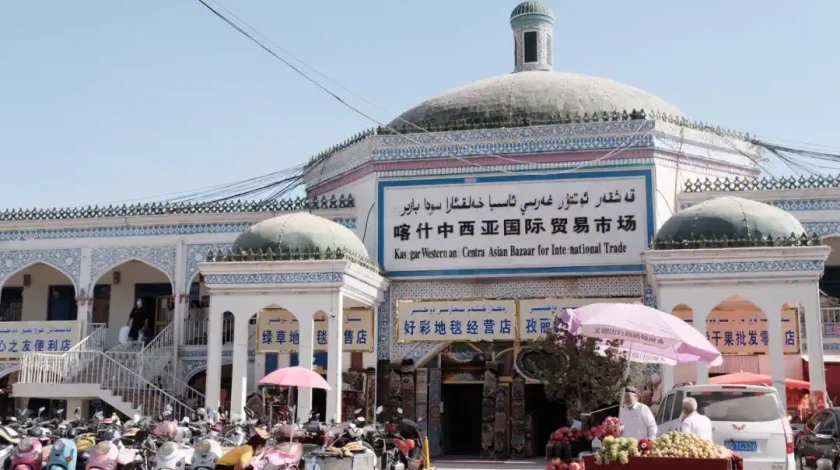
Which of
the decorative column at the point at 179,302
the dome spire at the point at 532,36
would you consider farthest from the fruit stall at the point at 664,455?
the dome spire at the point at 532,36

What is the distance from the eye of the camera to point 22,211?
21.0 metres

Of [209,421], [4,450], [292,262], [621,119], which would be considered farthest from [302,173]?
[4,450]

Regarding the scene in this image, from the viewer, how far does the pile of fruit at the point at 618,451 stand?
7.86 m

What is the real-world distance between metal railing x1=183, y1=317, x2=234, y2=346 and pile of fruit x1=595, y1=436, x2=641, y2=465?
527 inches

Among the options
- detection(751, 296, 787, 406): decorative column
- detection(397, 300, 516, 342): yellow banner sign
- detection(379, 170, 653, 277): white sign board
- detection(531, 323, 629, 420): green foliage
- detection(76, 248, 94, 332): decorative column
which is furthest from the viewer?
detection(76, 248, 94, 332): decorative column

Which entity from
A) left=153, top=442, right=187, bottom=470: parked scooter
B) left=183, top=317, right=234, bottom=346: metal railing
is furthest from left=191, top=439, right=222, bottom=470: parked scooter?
left=183, top=317, right=234, bottom=346: metal railing

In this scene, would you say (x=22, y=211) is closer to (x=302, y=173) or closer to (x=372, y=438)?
(x=302, y=173)

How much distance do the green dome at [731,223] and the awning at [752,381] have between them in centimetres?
212

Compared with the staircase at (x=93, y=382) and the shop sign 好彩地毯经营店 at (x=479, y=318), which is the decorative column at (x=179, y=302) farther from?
the shop sign 好彩地毯经营店 at (x=479, y=318)

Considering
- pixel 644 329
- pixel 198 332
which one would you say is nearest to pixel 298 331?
pixel 198 332

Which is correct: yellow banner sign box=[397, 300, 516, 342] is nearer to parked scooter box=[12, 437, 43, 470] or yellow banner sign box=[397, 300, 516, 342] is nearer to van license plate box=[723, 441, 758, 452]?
van license plate box=[723, 441, 758, 452]

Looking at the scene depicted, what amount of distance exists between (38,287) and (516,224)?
10690 millimetres

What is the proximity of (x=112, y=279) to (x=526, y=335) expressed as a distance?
918 cm

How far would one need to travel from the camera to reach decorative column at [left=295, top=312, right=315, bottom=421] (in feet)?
54.5
